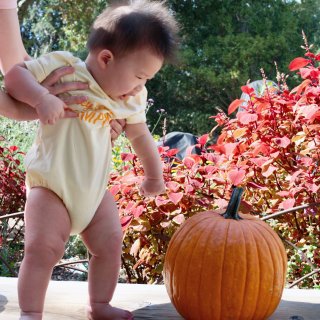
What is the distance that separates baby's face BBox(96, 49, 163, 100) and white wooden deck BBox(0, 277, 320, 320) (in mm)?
699

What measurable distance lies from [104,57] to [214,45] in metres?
14.4

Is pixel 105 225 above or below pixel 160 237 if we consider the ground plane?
above

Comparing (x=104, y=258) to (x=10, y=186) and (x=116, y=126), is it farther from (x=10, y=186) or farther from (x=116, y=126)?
(x=10, y=186)

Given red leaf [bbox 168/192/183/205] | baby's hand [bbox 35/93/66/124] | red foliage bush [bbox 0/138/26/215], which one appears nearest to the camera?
baby's hand [bbox 35/93/66/124]

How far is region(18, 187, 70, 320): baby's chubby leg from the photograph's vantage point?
1.47m

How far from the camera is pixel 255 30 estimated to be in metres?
15.9

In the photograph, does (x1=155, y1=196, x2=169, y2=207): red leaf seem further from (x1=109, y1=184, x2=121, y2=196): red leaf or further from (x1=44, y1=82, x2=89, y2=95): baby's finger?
(x1=44, y1=82, x2=89, y2=95): baby's finger

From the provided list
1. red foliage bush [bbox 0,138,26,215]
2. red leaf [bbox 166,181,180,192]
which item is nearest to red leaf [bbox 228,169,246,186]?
red leaf [bbox 166,181,180,192]

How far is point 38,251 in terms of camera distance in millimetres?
1471

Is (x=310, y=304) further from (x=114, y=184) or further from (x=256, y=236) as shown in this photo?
(x=114, y=184)

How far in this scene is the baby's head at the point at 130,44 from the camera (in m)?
1.49

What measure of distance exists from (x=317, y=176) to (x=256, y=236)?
90 centimetres

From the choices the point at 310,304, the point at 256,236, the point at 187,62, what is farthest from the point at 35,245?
the point at 187,62

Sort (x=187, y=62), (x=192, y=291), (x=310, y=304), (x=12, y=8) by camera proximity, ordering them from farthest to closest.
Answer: (x=187, y=62), (x=12, y=8), (x=310, y=304), (x=192, y=291)
